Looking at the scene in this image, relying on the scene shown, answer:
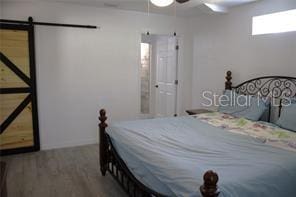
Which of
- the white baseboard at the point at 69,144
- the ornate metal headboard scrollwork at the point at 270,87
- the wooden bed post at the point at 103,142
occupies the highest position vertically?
the ornate metal headboard scrollwork at the point at 270,87

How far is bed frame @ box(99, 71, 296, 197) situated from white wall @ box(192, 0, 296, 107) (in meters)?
0.11

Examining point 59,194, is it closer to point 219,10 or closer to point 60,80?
point 60,80

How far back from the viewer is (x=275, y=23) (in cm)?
352

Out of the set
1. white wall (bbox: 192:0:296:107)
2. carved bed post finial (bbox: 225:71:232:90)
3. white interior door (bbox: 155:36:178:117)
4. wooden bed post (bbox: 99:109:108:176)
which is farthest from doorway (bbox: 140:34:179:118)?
wooden bed post (bbox: 99:109:108:176)

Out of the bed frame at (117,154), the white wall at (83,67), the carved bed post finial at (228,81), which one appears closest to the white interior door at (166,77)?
the white wall at (83,67)

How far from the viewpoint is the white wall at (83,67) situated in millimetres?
4086

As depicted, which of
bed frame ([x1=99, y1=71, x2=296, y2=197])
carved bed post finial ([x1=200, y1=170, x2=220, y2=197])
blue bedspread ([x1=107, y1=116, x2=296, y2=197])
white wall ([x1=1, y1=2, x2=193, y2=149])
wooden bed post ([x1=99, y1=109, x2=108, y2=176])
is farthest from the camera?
white wall ([x1=1, y1=2, x2=193, y2=149])

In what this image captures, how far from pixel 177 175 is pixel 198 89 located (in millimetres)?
3681

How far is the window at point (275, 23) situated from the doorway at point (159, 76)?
6.21 feet

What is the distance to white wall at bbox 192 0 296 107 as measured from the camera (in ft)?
11.3

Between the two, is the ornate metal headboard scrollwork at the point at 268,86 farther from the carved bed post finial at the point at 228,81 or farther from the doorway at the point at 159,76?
the doorway at the point at 159,76

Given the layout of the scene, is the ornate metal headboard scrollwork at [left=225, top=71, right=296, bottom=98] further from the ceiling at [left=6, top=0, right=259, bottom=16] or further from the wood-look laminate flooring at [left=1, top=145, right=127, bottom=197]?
the wood-look laminate flooring at [left=1, top=145, right=127, bottom=197]

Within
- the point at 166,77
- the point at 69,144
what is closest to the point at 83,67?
the point at 69,144

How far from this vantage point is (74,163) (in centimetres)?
367
